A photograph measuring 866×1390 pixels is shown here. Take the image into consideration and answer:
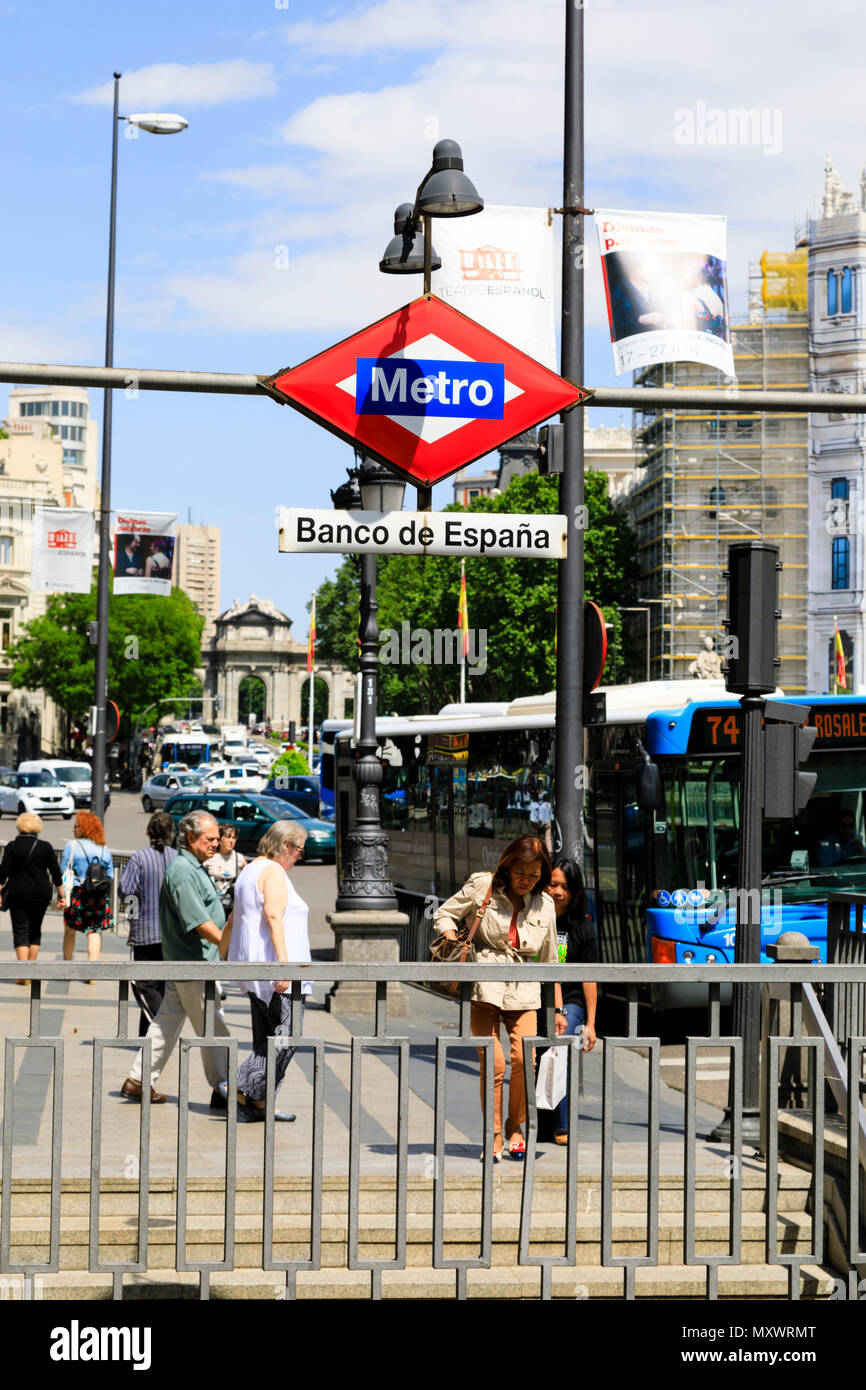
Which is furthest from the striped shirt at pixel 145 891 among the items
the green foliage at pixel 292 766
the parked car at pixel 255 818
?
the green foliage at pixel 292 766

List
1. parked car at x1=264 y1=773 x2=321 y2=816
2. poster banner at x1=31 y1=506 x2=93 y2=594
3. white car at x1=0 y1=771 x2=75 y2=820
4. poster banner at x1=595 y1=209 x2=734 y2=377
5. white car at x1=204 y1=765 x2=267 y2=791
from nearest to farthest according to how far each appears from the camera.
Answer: poster banner at x1=595 y1=209 x2=734 y2=377 → poster banner at x1=31 y1=506 x2=93 y2=594 → parked car at x1=264 y1=773 x2=321 y2=816 → white car at x1=0 y1=771 x2=75 y2=820 → white car at x1=204 y1=765 x2=267 y2=791

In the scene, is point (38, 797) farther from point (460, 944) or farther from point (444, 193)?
point (444, 193)

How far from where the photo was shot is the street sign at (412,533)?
7027 mm

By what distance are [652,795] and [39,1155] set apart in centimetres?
876

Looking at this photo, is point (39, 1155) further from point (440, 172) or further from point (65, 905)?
point (65, 905)

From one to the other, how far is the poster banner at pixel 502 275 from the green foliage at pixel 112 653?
74.3m

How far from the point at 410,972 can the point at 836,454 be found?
2464 inches

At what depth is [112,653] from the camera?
88688mm

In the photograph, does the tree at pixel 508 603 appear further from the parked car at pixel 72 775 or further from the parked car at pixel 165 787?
the parked car at pixel 72 775

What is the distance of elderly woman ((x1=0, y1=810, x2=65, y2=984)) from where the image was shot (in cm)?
1459

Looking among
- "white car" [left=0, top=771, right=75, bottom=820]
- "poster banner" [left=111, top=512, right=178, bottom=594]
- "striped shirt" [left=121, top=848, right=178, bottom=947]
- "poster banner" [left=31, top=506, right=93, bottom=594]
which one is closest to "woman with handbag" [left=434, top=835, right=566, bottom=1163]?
"striped shirt" [left=121, top=848, right=178, bottom=947]

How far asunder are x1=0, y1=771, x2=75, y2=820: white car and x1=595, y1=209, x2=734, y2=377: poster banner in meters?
44.5

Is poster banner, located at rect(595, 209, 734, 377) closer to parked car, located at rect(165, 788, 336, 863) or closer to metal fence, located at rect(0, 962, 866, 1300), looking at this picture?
metal fence, located at rect(0, 962, 866, 1300)

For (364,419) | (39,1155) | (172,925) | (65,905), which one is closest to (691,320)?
(364,419)
